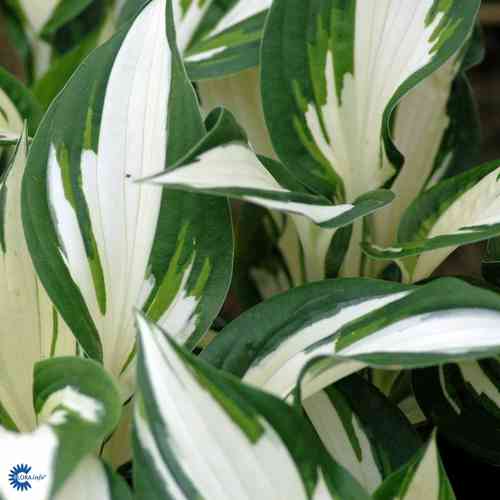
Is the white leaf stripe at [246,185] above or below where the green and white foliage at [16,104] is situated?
below

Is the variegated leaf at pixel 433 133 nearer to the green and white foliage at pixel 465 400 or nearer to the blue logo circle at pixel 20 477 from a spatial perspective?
the green and white foliage at pixel 465 400

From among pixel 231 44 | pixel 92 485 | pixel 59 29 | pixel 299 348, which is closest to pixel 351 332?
pixel 299 348

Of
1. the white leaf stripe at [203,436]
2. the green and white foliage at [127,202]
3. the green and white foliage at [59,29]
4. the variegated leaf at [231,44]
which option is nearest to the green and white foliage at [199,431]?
the white leaf stripe at [203,436]

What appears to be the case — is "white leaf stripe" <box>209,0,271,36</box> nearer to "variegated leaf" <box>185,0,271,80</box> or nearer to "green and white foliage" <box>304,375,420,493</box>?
"variegated leaf" <box>185,0,271,80</box>

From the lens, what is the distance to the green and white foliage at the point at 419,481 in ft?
1.31

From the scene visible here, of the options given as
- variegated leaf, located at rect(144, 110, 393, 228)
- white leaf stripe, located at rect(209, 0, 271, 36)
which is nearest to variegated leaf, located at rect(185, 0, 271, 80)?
white leaf stripe, located at rect(209, 0, 271, 36)

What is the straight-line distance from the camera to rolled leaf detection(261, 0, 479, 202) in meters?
0.51

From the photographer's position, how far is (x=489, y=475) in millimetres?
620

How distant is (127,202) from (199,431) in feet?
0.54

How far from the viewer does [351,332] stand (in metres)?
0.42

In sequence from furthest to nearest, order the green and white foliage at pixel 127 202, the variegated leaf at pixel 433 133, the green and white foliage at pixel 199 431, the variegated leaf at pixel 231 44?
the variegated leaf at pixel 433 133
the variegated leaf at pixel 231 44
the green and white foliage at pixel 127 202
the green and white foliage at pixel 199 431

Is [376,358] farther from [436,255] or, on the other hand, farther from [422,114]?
[422,114]

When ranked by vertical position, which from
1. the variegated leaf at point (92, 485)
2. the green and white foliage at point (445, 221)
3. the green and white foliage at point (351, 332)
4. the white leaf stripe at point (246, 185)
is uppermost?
the white leaf stripe at point (246, 185)

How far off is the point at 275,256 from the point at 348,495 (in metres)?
0.37
